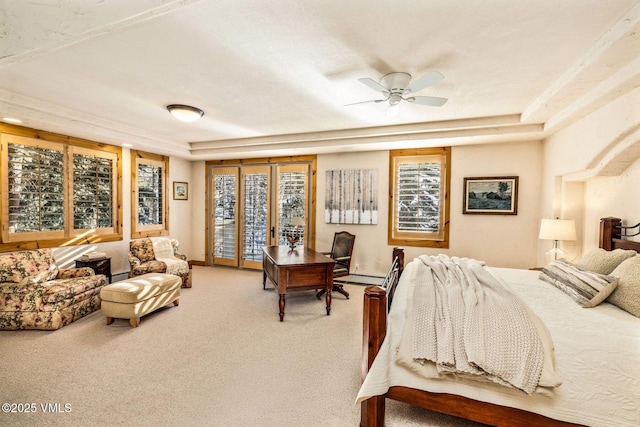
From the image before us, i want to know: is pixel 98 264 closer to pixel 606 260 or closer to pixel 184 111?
pixel 184 111

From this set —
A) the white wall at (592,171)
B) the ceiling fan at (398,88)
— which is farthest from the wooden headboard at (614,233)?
the ceiling fan at (398,88)

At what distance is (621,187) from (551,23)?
209cm

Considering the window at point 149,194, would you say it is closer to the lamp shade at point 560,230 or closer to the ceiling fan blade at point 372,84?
the ceiling fan blade at point 372,84

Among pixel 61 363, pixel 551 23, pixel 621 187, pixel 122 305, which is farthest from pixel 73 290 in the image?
pixel 621 187

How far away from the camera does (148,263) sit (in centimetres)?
466

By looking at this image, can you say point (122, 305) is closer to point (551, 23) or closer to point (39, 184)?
point (39, 184)

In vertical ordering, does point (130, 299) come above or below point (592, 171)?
below

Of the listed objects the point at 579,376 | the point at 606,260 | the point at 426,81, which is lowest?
the point at 579,376

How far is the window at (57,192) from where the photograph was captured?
3766mm

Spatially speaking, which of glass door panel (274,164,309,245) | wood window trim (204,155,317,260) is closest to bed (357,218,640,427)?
wood window trim (204,155,317,260)

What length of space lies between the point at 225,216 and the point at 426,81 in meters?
5.33

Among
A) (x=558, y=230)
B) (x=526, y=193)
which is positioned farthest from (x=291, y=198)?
(x=558, y=230)

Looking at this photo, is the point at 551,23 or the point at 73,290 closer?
the point at 551,23

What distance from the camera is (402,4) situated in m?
1.73
